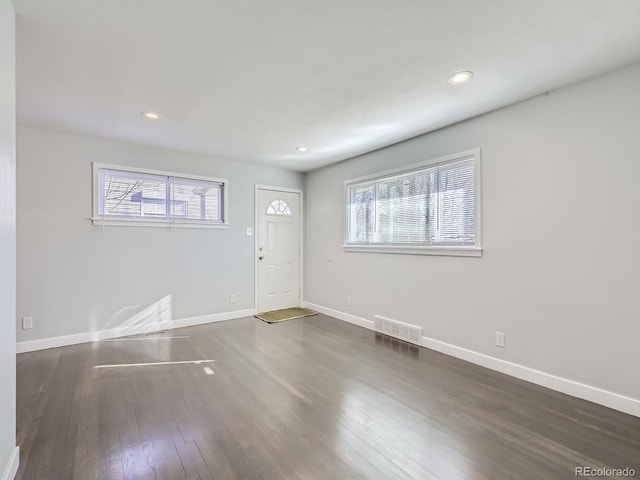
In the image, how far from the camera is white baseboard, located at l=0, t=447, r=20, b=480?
1501 millimetres

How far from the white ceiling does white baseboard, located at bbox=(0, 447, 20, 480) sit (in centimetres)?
237

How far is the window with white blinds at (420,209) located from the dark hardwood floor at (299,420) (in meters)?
1.28

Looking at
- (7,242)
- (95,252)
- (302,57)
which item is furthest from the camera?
(95,252)

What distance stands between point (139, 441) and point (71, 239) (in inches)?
111

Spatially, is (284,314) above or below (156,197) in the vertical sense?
below

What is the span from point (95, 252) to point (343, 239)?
329 centimetres

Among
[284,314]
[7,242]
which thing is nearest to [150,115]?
[7,242]

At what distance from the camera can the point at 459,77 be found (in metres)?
2.37

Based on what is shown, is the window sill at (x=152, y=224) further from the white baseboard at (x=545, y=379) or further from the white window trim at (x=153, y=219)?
the white baseboard at (x=545, y=379)

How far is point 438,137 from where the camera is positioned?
3479 mm

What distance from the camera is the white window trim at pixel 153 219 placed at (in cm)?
379

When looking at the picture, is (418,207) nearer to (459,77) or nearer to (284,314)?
(459,77)

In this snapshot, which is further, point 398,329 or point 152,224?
point 152,224

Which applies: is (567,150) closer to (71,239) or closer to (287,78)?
(287,78)
